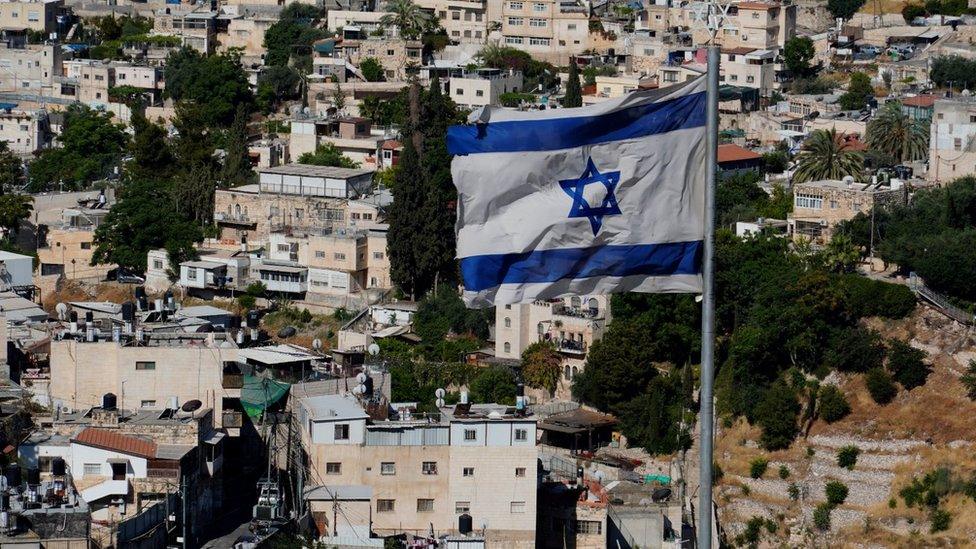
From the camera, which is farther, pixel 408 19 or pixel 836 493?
pixel 408 19

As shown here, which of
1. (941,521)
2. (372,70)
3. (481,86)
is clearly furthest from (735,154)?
→ (941,521)

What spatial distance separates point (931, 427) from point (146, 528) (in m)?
17.1

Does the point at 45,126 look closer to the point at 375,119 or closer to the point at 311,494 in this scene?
the point at 375,119

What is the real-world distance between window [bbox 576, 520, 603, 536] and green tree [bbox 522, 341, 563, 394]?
37.9 ft

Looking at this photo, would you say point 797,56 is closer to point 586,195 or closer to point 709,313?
point 586,195

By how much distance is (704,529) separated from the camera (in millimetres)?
12977

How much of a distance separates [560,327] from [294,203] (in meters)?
12.3

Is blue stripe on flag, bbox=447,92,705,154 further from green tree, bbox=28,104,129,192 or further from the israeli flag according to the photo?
green tree, bbox=28,104,129,192

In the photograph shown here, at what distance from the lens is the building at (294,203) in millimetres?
56812

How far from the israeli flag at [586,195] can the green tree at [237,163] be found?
4620cm

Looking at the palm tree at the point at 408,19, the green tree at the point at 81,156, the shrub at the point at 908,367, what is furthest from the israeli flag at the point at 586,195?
the palm tree at the point at 408,19

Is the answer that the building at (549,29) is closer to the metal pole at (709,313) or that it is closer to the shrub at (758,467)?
the shrub at (758,467)

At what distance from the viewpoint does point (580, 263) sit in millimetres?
14000

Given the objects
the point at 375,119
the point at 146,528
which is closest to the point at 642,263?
the point at 146,528
